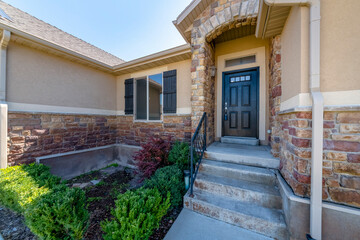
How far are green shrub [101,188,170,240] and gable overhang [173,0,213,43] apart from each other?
140 inches

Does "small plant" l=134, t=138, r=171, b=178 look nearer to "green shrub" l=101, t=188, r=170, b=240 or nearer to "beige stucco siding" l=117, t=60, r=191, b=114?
"beige stucco siding" l=117, t=60, r=191, b=114

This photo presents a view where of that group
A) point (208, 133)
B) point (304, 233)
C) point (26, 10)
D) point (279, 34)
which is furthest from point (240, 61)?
point (26, 10)

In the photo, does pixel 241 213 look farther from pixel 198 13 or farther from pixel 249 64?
pixel 198 13

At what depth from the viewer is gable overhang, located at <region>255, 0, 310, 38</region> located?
150 cm

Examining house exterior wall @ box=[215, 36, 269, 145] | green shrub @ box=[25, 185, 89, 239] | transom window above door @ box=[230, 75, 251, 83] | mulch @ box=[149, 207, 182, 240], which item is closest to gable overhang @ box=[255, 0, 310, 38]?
house exterior wall @ box=[215, 36, 269, 145]

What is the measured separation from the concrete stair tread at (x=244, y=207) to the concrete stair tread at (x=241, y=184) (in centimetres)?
20

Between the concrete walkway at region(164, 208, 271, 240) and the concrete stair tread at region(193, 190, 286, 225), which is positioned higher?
the concrete stair tread at region(193, 190, 286, 225)

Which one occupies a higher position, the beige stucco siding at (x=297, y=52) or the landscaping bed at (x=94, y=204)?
the beige stucco siding at (x=297, y=52)

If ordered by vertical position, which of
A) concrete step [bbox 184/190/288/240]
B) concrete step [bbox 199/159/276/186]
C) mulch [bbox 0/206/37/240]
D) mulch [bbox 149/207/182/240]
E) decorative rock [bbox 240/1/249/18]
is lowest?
mulch [bbox 0/206/37/240]

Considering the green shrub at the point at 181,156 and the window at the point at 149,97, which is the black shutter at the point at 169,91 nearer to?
the window at the point at 149,97

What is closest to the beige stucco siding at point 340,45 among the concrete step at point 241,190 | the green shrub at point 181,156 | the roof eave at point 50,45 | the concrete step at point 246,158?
the concrete step at point 246,158

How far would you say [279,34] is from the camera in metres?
2.31

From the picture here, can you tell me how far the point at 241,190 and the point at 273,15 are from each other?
8.48ft

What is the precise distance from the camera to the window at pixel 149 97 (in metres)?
4.45
